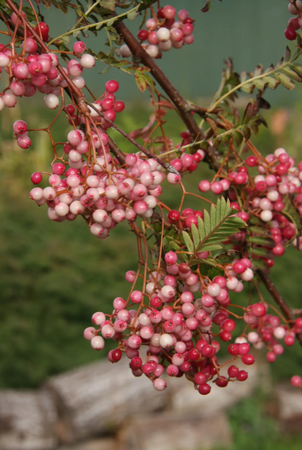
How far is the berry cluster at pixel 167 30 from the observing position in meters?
0.54

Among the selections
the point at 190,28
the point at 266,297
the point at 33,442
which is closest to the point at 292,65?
the point at 190,28

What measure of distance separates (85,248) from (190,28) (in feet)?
8.87

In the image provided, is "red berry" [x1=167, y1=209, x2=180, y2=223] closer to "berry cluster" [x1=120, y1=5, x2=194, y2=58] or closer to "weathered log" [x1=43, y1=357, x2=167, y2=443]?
"berry cluster" [x1=120, y1=5, x2=194, y2=58]

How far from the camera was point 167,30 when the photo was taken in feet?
1.75

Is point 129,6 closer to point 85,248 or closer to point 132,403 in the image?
point 132,403

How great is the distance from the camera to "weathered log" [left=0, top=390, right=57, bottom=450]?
229 cm

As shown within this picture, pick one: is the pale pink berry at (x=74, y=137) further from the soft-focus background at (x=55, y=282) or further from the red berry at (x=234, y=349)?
Answer: the soft-focus background at (x=55, y=282)

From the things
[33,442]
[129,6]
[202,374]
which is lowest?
[33,442]

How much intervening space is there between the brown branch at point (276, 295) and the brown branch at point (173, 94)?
0.14m

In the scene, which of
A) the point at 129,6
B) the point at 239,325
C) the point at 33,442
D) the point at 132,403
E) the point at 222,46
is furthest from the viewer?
the point at 222,46

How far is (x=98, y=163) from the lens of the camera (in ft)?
1.30

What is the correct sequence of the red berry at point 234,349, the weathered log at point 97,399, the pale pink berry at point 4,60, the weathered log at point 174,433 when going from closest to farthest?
the pale pink berry at point 4,60
the red berry at point 234,349
the weathered log at point 174,433
the weathered log at point 97,399

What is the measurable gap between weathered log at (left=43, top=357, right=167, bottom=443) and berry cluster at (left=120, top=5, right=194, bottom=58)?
2.09 m

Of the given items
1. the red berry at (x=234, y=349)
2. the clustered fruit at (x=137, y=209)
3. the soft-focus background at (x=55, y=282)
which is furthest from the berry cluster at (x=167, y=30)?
the soft-focus background at (x=55, y=282)
